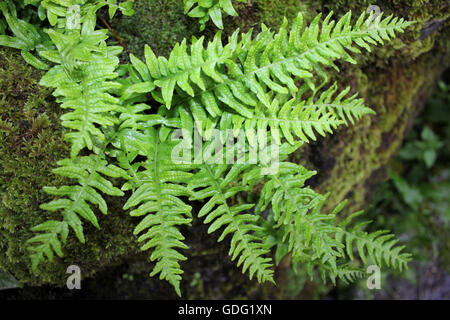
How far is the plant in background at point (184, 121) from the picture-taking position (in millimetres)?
2256

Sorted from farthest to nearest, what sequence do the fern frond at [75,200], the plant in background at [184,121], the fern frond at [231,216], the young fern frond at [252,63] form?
the fern frond at [231,216]
the young fern frond at [252,63]
the plant in background at [184,121]
the fern frond at [75,200]

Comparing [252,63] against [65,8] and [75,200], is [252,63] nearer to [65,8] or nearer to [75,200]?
[65,8]

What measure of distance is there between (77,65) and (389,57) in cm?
290

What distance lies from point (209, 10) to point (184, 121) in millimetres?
841

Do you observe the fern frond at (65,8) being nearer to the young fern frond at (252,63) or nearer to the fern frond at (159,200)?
the young fern frond at (252,63)

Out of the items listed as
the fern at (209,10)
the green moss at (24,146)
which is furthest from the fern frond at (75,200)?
the fern at (209,10)

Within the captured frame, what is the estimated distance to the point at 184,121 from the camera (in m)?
2.55

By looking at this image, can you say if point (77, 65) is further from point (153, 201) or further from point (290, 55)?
point (290, 55)

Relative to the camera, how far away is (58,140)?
2576 millimetres

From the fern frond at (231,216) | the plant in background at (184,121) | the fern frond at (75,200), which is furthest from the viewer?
the fern frond at (231,216)

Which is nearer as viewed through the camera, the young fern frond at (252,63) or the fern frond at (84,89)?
the fern frond at (84,89)

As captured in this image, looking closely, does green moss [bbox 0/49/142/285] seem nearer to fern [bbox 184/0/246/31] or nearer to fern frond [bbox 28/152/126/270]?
fern frond [bbox 28/152/126/270]

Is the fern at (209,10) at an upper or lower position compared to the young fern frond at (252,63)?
upper
